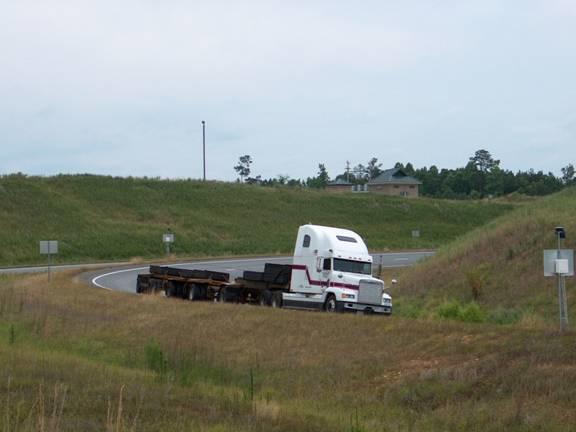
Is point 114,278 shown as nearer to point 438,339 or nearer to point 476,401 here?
point 438,339

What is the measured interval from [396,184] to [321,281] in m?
118

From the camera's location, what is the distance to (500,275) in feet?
124

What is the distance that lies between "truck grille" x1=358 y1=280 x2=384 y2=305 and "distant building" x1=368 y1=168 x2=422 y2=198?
116027mm

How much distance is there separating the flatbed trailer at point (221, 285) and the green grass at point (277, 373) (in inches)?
135

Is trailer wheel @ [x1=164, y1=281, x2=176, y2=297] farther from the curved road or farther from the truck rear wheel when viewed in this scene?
the truck rear wheel

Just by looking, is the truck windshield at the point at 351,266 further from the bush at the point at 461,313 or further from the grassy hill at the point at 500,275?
the bush at the point at 461,313

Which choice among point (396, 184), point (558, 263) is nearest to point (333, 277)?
point (558, 263)

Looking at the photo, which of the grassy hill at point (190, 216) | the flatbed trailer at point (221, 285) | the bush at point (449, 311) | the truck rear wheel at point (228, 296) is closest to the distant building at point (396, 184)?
the grassy hill at point (190, 216)

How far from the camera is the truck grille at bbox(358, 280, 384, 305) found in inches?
1313

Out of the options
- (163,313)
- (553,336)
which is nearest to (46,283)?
(163,313)

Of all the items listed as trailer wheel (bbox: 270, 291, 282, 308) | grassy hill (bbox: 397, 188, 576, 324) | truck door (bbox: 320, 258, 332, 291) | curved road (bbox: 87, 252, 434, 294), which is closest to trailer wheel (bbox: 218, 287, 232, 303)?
trailer wheel (bbox: 270, 291, 282, 308)

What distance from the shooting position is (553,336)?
21.1m

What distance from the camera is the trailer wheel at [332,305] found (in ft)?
110

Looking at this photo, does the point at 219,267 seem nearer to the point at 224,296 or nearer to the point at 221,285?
the point at 221,285
